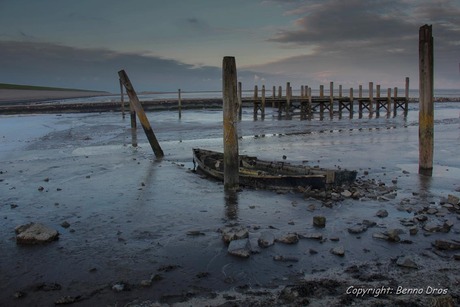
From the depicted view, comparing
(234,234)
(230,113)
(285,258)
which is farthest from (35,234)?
(230,113)

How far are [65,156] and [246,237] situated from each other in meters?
14.0

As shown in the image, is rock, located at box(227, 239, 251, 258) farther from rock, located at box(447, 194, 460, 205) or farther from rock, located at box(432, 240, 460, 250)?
rock, located at box(447, 194, 460, 205)

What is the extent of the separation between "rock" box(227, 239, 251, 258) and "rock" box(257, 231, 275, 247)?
265 mm

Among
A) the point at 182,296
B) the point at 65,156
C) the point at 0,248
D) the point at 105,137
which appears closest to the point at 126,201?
the point at 0,248

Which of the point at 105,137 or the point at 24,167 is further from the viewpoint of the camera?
the point at 105,137

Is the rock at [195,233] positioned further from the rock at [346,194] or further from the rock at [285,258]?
the rock at [346,194]

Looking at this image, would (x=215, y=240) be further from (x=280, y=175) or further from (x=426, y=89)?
(x=426, y=89)

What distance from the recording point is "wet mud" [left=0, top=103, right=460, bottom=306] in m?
5.81

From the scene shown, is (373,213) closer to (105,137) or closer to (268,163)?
(268,163)

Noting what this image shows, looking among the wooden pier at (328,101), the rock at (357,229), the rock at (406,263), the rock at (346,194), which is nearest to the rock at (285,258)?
the rock at (406,263)

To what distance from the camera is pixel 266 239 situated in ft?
24.8

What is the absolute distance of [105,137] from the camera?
27.4 meters

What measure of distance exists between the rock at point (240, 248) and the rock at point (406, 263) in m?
2.36

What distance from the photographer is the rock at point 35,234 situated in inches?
311
